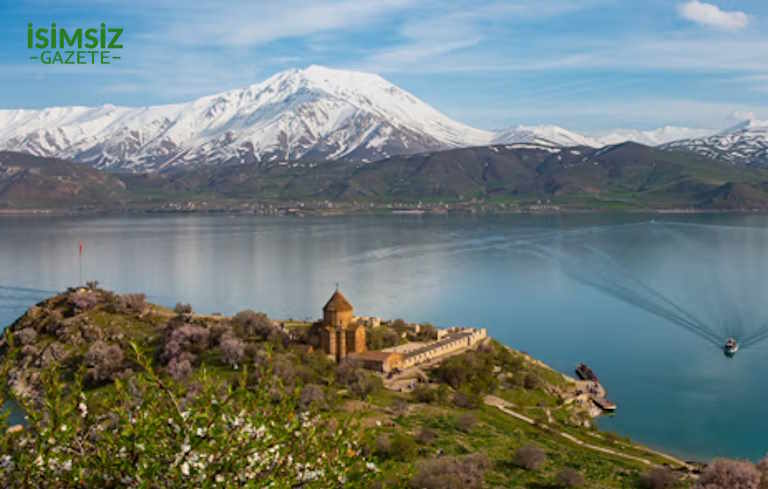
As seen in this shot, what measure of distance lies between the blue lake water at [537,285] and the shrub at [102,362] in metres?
19.6

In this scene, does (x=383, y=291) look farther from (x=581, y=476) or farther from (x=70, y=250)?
(x=70, y=250)

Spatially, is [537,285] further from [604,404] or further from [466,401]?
[466,401]

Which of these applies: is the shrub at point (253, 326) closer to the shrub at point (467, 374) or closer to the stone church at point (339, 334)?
the stone church at point (339, 334)

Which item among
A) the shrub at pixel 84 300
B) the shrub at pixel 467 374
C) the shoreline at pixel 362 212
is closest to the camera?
the shrub at pixel 467 374

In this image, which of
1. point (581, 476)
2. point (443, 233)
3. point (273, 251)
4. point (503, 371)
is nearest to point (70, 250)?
point (273, 251)

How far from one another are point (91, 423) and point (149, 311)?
104ft

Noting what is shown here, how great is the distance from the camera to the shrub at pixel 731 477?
16.2 m

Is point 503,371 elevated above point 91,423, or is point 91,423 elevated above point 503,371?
point 91,423

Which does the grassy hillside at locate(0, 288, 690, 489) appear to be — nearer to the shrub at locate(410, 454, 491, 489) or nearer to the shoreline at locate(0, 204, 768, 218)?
the shrub at locate(410, 454, 491, 489)

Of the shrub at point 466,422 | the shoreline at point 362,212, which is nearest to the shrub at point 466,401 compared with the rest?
the shrub at point 466,422

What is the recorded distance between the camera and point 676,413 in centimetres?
3094

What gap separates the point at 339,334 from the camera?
31.9m

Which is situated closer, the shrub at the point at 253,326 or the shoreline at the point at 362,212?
the shrub at the point at 253,326

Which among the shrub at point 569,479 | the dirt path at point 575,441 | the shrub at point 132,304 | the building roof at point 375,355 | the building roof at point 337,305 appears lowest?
the dirt path at point 575,441
